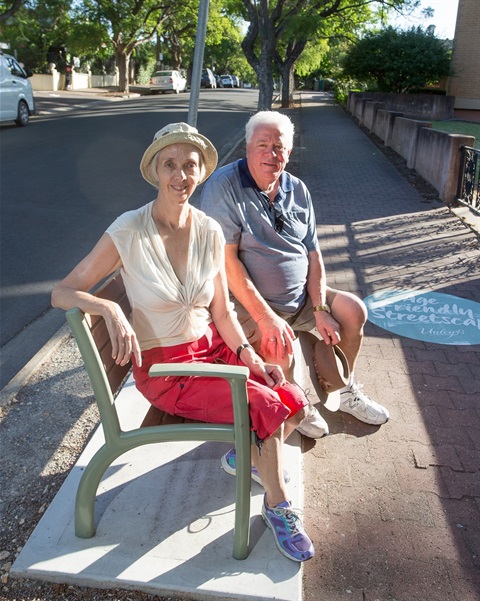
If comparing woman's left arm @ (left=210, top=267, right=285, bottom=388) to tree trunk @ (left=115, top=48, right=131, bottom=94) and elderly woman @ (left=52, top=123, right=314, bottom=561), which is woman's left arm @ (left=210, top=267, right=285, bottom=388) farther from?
tree trunk @ (left=115, top=48, right=131, bottom=94)

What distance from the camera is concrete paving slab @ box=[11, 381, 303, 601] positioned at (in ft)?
7.80

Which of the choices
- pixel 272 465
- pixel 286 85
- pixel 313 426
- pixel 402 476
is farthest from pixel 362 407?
pixel 286 85

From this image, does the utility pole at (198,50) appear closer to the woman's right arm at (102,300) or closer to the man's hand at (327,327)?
the man's hand at (327,327)

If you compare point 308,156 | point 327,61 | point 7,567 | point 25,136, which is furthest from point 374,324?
point 327,61

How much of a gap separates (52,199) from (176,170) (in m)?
7.28

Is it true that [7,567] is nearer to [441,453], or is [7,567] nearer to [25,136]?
[441,453]

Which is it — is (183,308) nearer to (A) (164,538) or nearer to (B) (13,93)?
(A) (164,538)

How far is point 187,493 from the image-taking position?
2896 millimetres

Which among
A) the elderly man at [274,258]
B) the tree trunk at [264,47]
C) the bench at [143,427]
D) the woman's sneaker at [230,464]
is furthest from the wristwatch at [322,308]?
the tree trunk at [264,47]

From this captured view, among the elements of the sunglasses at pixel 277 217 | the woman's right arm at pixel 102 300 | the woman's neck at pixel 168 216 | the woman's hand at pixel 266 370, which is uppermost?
the woman's neck at pixel 168 216

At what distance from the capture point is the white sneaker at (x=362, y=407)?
142 inches

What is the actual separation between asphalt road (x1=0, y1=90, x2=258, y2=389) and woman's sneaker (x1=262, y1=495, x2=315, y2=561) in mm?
2378

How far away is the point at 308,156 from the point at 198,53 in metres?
11.2

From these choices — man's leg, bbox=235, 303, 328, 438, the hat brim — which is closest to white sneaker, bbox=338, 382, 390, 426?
man's leg, bbox=235, 303, 328, 438
